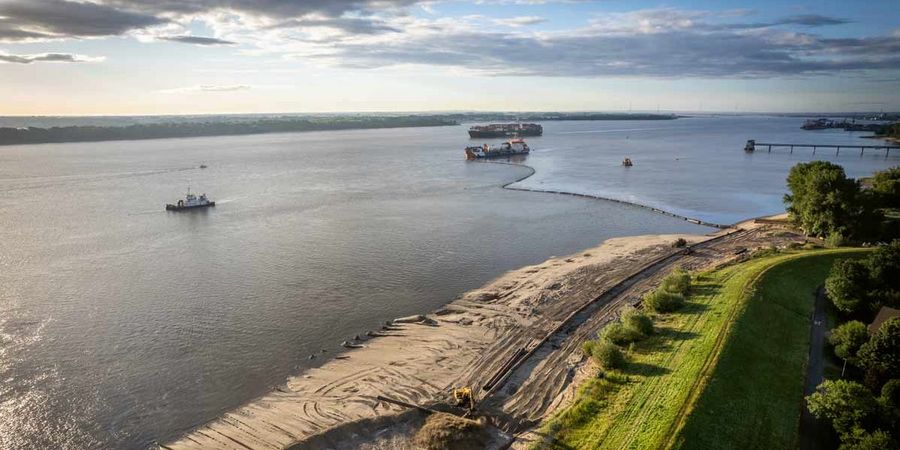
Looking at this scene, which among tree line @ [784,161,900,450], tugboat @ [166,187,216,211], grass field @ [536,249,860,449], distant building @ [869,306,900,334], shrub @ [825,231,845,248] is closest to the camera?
grass field @ [536,249,860,449]

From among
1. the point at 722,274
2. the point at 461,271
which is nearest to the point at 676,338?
the point at 722,274

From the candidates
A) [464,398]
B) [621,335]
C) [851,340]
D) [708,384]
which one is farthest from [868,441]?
[464,398]

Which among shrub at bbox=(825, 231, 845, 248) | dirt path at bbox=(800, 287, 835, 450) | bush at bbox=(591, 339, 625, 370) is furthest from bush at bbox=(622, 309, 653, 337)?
shrub at bbox=(825, 231, 845, 248)

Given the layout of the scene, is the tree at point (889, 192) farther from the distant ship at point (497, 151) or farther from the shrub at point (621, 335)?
the distant ship at point (497, 151)

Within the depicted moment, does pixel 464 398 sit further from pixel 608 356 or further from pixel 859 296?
pixel 859 296

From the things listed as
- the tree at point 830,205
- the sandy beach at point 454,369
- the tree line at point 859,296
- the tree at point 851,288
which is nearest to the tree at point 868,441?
the tree line at point 859,296

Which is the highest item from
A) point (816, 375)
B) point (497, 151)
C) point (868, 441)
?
point (497, 151)

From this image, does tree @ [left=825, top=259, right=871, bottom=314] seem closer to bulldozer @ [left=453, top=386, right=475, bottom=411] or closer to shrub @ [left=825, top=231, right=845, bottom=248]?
shrub @ [left=825, top=231, right=845, bottom=248]
